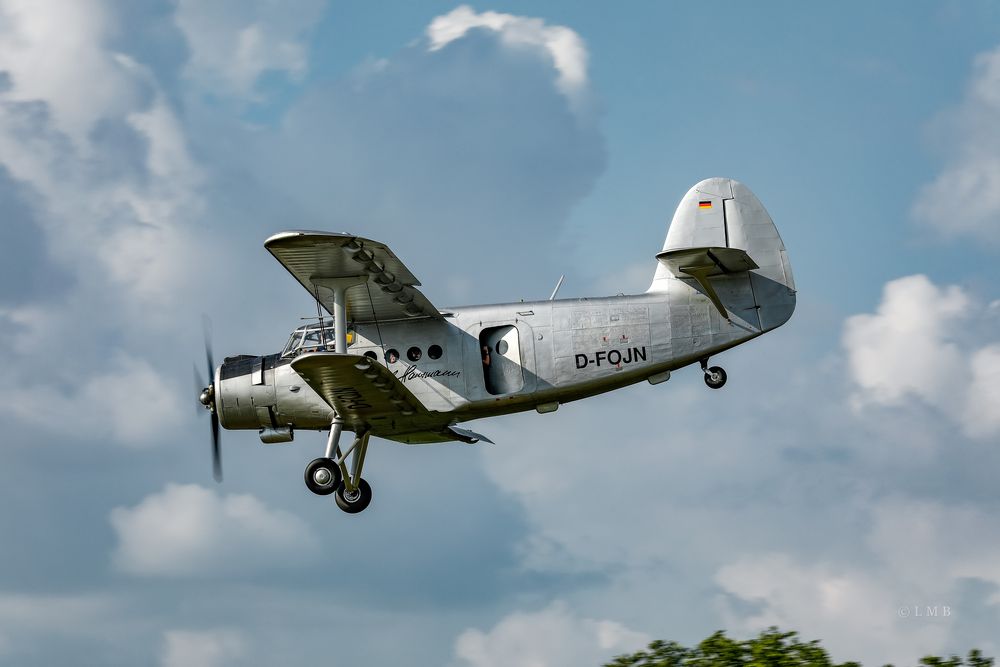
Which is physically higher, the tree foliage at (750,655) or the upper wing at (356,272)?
the upper wing at (356,272)

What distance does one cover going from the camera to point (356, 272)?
18203 millimetres

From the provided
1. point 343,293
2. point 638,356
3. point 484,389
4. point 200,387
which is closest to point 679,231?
point 638,356

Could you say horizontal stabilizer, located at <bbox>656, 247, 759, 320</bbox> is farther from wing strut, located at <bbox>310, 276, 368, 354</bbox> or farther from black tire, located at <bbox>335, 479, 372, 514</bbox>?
black tire, located at <bbox>335, 479, 372, 514</bbox>

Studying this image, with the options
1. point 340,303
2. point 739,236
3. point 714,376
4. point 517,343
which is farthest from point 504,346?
point 739,236

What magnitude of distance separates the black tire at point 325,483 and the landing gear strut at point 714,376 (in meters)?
5.32

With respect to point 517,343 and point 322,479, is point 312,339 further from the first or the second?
point 517,343

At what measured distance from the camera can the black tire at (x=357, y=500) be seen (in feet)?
65.5

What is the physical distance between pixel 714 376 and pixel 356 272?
5.22 meters

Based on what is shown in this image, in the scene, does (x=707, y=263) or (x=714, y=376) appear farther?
(x=714, y=376)

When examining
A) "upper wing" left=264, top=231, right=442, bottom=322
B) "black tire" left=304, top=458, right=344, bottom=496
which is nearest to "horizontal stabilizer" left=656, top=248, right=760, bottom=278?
"upper wing" left=264, top=231, right=442, bottom=322

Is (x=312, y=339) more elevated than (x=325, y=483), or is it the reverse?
(x=312, y=339)

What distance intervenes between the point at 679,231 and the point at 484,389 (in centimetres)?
382

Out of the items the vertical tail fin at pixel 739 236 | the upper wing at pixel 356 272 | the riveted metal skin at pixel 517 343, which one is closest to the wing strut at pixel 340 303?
the upper wing at pixel 356 272

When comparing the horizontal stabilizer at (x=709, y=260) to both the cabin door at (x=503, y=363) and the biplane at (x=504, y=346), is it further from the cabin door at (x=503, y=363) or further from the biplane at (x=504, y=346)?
the cabin door at (x=503, y=363)
